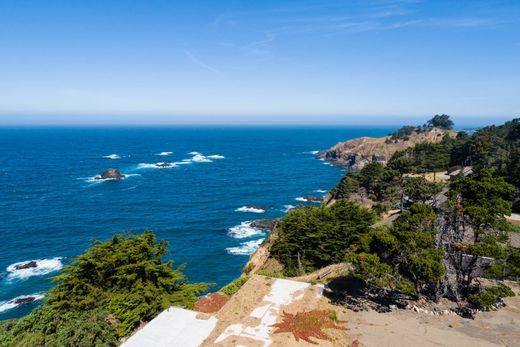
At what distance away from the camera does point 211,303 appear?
83.7 feet

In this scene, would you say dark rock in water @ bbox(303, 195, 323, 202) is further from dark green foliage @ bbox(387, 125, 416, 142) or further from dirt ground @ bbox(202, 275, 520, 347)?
dark green foliage @ bbox(387, 125, 416, 142)

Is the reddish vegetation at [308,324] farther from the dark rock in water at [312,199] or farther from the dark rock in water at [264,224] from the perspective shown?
the dark rock in water at [312,199]

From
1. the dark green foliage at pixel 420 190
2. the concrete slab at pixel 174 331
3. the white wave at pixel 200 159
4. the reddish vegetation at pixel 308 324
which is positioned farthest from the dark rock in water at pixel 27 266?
the white wave at pixel 200 159

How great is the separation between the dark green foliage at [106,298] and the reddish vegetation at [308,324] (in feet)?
25.8

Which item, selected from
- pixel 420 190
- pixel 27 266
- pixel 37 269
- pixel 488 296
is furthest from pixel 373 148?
pixel 27 266

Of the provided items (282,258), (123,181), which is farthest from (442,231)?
(123,181)

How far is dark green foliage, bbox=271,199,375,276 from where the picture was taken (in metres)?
36.8

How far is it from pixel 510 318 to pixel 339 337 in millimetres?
11757

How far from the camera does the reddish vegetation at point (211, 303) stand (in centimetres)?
2471

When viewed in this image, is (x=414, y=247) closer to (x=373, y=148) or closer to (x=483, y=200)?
(x=483, y=200)

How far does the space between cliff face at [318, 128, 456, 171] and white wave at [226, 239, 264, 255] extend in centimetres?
7657

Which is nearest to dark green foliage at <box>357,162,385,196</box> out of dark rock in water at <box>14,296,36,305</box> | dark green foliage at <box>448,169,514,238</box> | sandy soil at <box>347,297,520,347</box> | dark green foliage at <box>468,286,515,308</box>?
dark green foliage at <box>448,169,514,238</box>

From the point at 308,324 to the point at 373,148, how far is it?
12557 cm

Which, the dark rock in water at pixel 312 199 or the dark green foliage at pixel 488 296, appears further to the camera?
the dark rock in water at pixel 312 199
